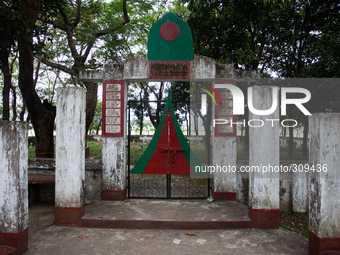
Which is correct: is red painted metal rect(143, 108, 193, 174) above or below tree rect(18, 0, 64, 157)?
below

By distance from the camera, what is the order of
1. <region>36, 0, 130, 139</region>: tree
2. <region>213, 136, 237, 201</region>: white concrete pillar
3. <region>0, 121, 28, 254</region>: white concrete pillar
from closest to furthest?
<region>0, 121, 28, 254</region>: white concrete pillar
<region>213, 136, 237, 201</region>: white concrete pillar
<region>36, 0, 130, 139</region>: tree

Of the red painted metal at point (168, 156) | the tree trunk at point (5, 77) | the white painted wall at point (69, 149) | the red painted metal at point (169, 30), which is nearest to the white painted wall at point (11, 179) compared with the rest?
the white painted wall at point (69, 149)

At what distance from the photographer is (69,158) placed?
3.95 meters

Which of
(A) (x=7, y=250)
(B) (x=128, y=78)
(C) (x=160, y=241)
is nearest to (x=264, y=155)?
(C) (x=160, y=241)

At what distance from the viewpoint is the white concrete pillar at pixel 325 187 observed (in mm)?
3014

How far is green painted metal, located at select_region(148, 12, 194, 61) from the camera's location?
4.88 metres

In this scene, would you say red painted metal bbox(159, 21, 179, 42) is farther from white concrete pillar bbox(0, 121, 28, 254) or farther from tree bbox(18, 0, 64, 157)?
tree bbox(18, 0, 64, 157)

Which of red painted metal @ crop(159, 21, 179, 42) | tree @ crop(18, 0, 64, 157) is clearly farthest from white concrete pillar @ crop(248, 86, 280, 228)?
tree @ crop(18, 0, 64, 157)

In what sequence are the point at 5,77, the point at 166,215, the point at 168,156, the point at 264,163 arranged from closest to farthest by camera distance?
the point at 264,163 < the point at 166,215 < the point at 168,156 < the point at 5,77

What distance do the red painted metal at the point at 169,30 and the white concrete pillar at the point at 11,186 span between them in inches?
127

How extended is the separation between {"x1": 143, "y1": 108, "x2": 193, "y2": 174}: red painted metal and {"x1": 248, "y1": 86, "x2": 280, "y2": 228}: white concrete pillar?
1567mm

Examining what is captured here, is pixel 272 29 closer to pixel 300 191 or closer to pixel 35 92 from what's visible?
pixel 300 191

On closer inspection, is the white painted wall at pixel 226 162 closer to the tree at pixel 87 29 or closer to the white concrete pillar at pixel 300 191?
the white concrete pillar at pixel 300 191

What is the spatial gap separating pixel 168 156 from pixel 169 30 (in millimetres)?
2676
